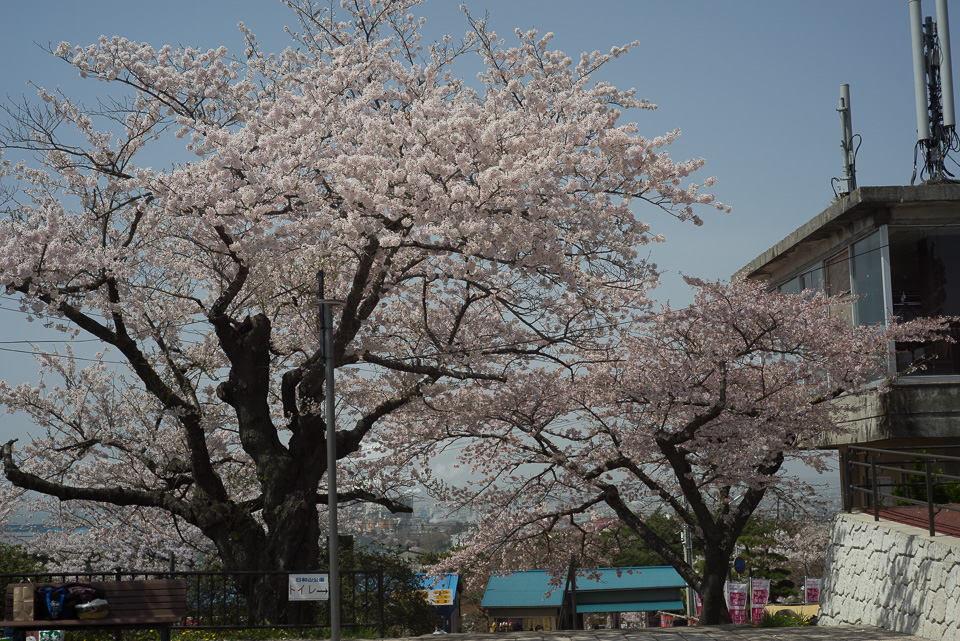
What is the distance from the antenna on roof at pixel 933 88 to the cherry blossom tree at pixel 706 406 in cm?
405

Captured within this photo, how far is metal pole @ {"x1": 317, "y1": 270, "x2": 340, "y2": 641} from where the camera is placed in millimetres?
9664

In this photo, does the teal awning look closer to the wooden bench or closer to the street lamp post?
the street lamp post

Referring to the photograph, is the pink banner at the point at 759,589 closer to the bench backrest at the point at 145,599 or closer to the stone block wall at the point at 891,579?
the stone block wall at the point at 891,579

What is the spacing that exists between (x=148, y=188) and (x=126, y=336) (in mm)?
2713

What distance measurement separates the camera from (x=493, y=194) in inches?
417

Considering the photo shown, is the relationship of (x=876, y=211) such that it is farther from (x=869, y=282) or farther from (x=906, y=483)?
(x=906, y=483)

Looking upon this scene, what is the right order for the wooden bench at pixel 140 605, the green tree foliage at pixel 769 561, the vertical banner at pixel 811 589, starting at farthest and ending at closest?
the green tree foliage at pixel 769 561
the vertical banner at pixel 811 589
the wooden bench at pixel 140 605

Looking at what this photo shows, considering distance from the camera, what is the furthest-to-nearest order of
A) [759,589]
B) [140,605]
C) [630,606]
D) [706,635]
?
[630,606]
[759,589]
[706,635]
[140,605]

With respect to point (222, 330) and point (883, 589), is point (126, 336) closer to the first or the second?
point (222, 330)

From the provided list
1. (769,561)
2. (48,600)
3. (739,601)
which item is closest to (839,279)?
(739,601)

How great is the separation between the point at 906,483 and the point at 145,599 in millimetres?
10955

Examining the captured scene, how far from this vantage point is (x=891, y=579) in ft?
31.9

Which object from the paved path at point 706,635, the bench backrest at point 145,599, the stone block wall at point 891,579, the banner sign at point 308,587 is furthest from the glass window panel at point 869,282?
the bench backrest at point 145,599

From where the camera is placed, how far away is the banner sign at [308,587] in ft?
33.3
